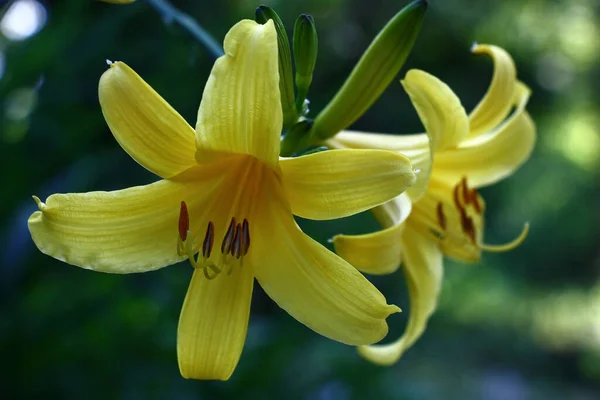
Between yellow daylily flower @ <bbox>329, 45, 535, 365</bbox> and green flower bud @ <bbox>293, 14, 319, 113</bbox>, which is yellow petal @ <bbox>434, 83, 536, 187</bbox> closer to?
yellow daylily flower @ <bbox>329, 45, 535, 365</bbox>

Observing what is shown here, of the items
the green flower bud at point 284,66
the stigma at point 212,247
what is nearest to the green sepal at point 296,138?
the green flower bud at point 284,66

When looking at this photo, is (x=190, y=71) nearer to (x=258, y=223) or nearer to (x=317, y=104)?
(x=317, y=104)

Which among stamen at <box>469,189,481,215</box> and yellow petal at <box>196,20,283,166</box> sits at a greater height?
yellow petal at <box>196,20,283,166</box>

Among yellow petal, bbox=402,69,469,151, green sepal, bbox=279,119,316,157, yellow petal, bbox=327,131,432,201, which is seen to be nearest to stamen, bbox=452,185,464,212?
yellow petal, bbox=327,131,432,201

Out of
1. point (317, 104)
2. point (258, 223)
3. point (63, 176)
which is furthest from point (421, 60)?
point (258, 223)

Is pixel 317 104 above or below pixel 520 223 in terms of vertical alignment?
above

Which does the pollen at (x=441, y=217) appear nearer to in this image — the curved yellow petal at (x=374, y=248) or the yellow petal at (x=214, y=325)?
the curved yellow petal at (x=374, y=248)

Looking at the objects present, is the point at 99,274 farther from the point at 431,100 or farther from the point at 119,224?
the point at 431,100

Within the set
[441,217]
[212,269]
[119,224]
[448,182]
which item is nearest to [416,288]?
[441,217]
